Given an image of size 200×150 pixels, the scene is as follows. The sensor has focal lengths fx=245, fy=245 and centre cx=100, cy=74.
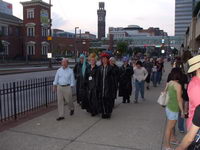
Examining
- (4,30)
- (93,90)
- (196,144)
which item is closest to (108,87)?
(93,90)

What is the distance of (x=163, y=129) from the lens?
A: 5.94 meters

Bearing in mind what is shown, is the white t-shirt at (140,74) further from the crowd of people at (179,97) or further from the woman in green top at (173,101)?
the woman in green top at (173,101)

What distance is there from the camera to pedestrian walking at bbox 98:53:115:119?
6.92 meters

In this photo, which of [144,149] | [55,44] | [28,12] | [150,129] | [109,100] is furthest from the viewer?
[55,44]

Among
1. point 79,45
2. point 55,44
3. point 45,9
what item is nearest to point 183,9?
point 79,45

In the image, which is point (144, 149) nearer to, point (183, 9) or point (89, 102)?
point (89, 102)

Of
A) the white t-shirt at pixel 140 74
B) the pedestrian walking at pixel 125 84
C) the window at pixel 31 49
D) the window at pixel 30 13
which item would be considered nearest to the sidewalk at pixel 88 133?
the pedestrian walking at pixel 125 84

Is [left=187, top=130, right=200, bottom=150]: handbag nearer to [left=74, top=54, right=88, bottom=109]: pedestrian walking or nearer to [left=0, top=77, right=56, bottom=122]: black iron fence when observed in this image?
[left=0, top=77, right=56, bottom=122]: black iron fence

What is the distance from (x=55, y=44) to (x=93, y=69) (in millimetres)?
93433

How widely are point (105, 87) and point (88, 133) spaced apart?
1.71m

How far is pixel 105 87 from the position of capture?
6.92 m

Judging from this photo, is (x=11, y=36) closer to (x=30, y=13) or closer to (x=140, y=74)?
(x=30, y=13)

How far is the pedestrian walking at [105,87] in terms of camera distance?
6.92 m

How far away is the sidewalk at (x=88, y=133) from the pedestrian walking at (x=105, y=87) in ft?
1.00
